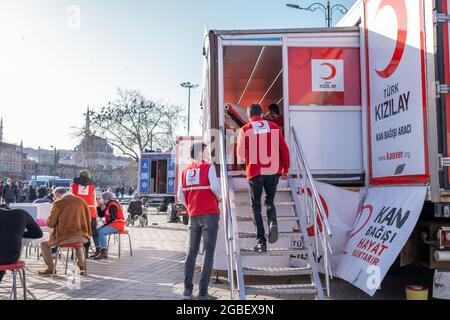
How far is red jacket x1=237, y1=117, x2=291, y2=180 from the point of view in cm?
522

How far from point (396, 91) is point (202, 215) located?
2725 mm

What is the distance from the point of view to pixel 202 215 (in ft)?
16.8

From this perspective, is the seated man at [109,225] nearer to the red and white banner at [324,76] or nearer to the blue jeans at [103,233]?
the blue jeans at [103,233]

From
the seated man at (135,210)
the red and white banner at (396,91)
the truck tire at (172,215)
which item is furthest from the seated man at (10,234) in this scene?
the truck tire at (172,215)

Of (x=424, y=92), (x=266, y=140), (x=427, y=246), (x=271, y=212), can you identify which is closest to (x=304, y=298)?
(x=271, y=212)

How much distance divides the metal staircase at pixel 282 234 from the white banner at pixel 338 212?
7.5 inches

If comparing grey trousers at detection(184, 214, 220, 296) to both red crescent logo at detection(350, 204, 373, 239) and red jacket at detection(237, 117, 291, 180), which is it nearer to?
red jacket at detection(237, 117, 291, 180)

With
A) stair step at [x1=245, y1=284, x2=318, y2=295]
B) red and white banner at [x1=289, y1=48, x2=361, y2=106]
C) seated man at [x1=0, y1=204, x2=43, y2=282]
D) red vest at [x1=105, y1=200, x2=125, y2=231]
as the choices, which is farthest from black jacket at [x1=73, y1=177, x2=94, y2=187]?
stair step at [x1=245, y1=284, x2=318, y2=295]

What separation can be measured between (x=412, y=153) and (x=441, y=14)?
1.49 meters

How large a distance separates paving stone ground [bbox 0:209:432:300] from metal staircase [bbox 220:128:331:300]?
45 cm

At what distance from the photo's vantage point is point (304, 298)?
527 centimetres

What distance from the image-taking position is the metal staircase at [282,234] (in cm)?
474

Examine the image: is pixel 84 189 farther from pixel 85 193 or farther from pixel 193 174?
pixel 193 174

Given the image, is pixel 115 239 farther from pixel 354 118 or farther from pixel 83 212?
pixel 354 118
